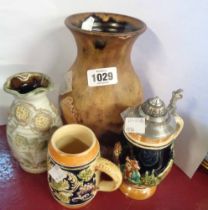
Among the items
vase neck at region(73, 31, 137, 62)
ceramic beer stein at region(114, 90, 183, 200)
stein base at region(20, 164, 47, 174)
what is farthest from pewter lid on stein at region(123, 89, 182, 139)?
stein base at region(20, 164, 47, 174)

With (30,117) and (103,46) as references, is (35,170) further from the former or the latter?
(103,46)

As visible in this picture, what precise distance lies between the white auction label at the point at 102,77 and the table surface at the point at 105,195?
0.21 m

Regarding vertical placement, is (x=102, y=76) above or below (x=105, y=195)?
above

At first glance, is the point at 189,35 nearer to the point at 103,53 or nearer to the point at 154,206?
the point at 103,53

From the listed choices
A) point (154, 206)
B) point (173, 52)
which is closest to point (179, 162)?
point (154, 206)

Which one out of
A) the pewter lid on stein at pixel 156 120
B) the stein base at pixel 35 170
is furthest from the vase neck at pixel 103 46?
the stein base at pixel 35 170

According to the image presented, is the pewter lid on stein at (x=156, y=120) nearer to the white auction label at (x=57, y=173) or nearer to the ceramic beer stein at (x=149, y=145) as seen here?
the ceramic beer stein at (x=149, y=145)

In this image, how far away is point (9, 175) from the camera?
0.59 meters

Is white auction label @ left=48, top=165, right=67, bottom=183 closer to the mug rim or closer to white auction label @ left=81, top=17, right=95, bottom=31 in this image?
A: the mug rim

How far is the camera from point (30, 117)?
19.9 inches

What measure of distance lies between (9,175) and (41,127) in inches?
5.7

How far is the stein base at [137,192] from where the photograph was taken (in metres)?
0.55

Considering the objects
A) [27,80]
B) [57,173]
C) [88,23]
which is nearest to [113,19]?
[88,23]

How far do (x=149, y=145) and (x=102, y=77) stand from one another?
147mm
